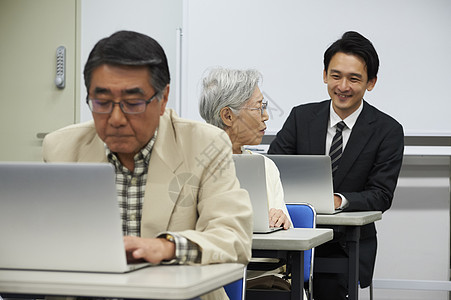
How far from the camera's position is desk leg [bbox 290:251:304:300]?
208 centimetres

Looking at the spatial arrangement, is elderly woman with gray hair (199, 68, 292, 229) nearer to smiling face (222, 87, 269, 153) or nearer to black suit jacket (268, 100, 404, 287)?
smiling face (222, 87, 269, 153)

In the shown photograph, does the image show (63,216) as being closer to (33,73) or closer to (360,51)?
(360,51)

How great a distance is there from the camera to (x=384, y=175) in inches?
133

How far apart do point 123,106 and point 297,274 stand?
858 mm

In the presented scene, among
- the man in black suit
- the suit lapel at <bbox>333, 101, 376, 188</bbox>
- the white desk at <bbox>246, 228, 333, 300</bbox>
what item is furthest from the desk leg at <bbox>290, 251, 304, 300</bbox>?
the suit lapel at <bbox>333, 101, 376, 188</bbox>

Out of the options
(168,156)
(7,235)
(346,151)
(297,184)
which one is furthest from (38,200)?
(346,151)

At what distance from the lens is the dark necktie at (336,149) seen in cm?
346

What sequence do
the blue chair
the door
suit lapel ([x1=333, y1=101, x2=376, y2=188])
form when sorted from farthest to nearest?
1. the door
2. suit lapel ([x1=333, y1=101, x2=376, y2=188])
3. the blue chair

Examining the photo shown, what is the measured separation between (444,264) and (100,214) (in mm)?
3777

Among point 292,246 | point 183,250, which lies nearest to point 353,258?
point 292,246

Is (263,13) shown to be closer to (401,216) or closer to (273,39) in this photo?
(273,39)

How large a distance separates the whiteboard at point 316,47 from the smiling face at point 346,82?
870mm

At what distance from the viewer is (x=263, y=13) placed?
4.57 metres

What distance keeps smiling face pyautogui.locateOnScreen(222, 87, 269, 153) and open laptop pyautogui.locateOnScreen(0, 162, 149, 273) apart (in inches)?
53.4
